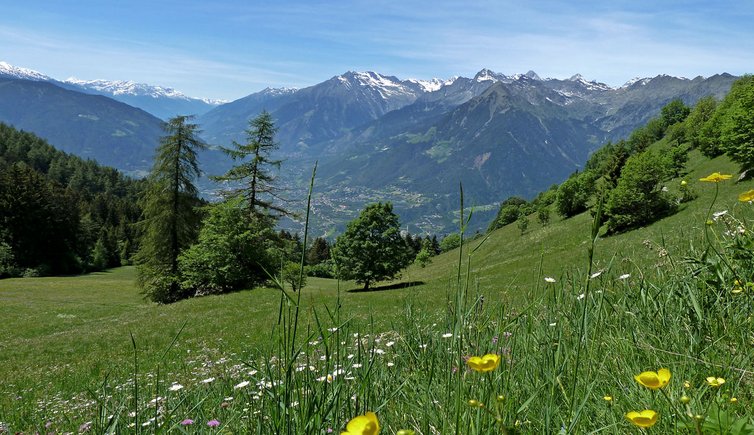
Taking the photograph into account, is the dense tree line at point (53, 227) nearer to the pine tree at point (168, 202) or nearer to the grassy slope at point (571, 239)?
the pine tree at point (168, 202)

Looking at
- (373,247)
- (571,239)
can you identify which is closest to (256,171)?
(373,247)

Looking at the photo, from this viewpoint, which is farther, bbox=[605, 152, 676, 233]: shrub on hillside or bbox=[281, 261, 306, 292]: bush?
bbox=[605, 152, 676, 233]: shrub on hillside

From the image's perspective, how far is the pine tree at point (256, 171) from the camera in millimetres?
36094

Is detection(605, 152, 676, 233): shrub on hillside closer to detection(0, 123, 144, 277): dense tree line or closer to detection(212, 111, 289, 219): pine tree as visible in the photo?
detection(212, 111, 289, 219): pine tree

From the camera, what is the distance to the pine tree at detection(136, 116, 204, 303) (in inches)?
1462

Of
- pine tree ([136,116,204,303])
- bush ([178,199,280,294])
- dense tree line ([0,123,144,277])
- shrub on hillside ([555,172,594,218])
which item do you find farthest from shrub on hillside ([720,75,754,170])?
dense tree line ([0,123,144,277])

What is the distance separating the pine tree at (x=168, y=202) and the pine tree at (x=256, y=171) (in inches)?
143

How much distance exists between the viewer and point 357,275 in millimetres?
42312

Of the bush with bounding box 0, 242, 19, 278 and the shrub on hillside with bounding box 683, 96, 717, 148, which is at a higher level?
the shrub on hillside with bounding box 683, 96, 717, 148

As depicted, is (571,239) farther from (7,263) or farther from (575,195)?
(7,263)

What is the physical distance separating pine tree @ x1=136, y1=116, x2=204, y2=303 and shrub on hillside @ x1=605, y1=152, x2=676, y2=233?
111 feet

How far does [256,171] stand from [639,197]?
29.5m

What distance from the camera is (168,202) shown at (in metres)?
37.6

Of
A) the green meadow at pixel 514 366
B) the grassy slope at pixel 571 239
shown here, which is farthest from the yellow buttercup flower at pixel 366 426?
the grassy slope at pixel 571 239
